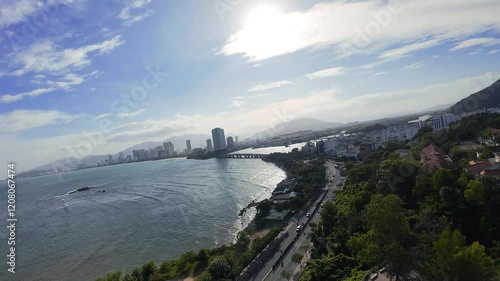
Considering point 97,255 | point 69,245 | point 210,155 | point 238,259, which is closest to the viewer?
point 238,259

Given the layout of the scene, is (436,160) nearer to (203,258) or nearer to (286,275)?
(286,275)

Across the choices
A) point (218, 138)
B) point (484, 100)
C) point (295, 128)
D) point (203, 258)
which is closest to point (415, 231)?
point (203, 258)

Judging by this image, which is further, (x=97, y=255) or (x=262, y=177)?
(x=262, y=177)

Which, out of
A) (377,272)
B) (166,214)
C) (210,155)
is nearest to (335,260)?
(377,272)

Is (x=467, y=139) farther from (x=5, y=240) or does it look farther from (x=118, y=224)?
(x=5, y=240)

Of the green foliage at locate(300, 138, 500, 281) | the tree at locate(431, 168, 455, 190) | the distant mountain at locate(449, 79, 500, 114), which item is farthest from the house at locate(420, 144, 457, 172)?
the distant mountain at locate(449, 79, 500, 114)

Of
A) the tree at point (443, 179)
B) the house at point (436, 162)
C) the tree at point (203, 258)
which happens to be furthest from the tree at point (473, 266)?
the tree at point (203, 258)

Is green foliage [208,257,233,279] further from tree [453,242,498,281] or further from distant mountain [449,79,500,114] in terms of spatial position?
distant mountain [449,79,500,114]
